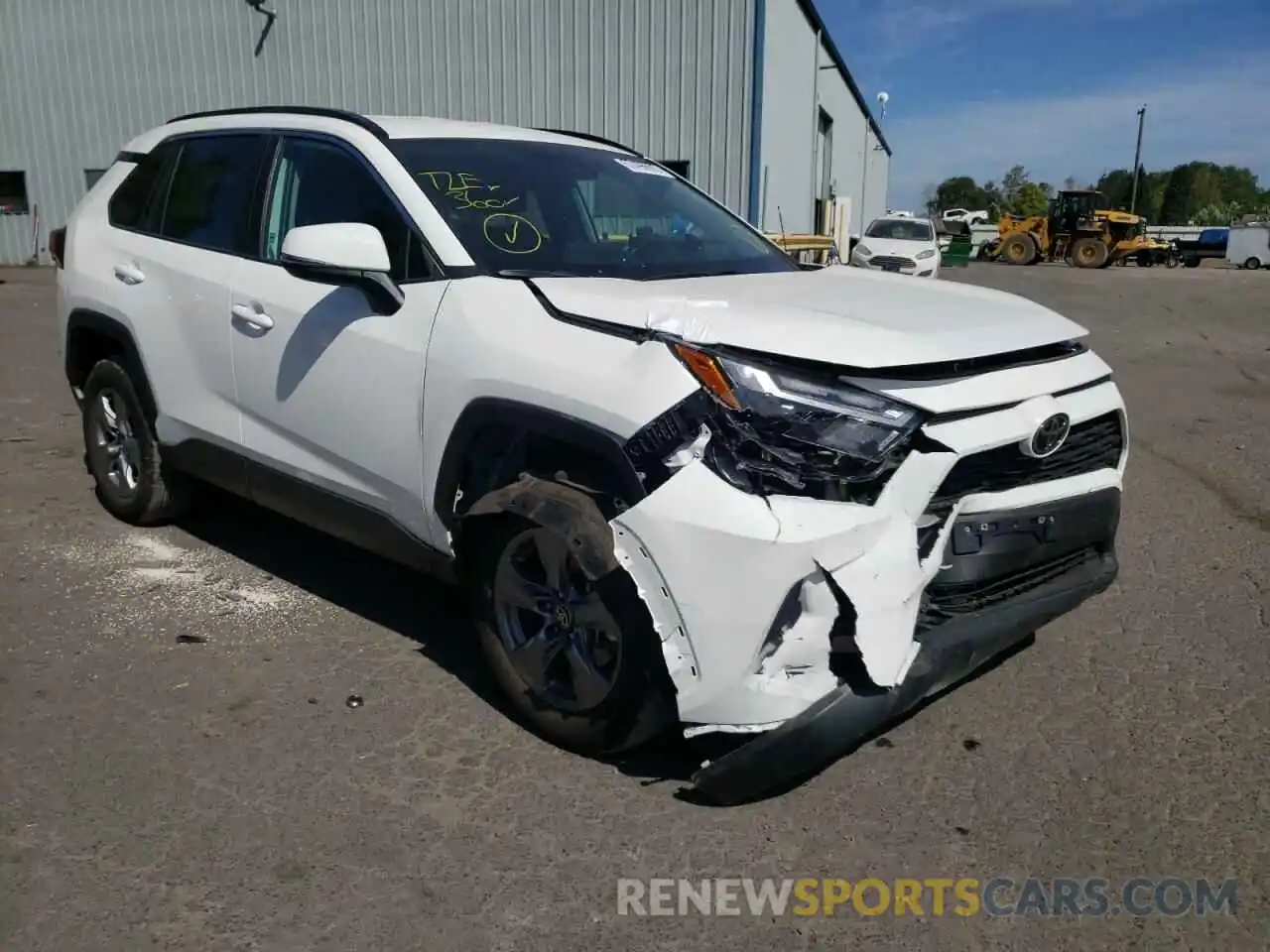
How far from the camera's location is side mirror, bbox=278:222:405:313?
3.22 metres

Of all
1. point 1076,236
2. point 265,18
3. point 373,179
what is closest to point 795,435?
point 373,179

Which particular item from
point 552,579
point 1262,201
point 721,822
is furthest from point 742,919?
point 1262,201

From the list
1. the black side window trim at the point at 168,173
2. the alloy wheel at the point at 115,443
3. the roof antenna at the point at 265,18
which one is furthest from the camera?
the roof antenna at the point at 265,18

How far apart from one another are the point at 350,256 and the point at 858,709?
197 cm

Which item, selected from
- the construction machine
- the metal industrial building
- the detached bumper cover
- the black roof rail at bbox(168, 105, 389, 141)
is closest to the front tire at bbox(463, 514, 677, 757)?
the detached bumper cover

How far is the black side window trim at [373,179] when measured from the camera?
3.33 m

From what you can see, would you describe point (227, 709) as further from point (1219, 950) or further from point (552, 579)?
point (1219, 950)

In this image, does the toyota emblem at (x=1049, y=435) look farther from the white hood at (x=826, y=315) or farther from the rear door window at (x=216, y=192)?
the rear door window at (x=216, y=192)

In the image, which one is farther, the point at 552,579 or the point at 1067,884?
the point at 552,579

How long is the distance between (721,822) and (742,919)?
38 cm

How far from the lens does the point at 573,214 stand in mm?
3832

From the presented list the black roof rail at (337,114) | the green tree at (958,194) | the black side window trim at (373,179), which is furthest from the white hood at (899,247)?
the green tree at (958,194)

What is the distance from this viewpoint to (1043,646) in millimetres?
3979

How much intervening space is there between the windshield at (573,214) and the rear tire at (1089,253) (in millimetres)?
38430
